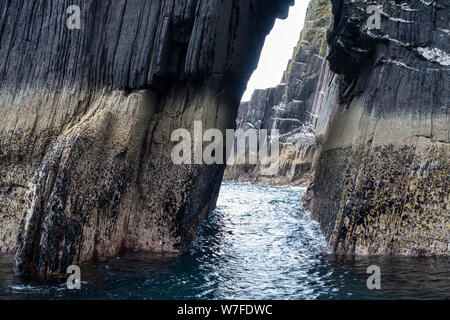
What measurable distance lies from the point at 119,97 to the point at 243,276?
5546mm

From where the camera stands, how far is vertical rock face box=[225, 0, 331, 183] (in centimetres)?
5462

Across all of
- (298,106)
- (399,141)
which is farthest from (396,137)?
(298,106)

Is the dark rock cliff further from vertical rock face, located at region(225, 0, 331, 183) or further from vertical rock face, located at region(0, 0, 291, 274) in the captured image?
vertical rock face, located at region(225, 0, 331, 183)

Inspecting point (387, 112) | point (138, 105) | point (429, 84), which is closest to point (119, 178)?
point (138, 105)

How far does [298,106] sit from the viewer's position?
204 feet

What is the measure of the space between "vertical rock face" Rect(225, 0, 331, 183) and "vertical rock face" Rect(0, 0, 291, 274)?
1717 inches

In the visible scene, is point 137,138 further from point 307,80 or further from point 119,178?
point 307,80

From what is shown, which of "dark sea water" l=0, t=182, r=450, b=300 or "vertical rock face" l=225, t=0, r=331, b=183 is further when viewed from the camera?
"vertical rock face" l=225, t=0, r=331, b=183

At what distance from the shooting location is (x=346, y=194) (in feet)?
31.4

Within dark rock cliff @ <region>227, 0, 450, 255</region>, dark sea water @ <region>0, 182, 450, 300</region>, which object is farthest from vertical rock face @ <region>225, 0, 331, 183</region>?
dark sea water @ <region>0, 182, 450, 300</region>

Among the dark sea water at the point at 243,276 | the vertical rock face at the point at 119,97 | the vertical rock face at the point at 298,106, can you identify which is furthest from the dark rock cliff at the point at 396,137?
the vertical rock face at the point at 298,106

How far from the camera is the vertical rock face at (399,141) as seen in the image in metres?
8.80

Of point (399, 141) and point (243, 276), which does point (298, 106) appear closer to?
point (399, 141)
